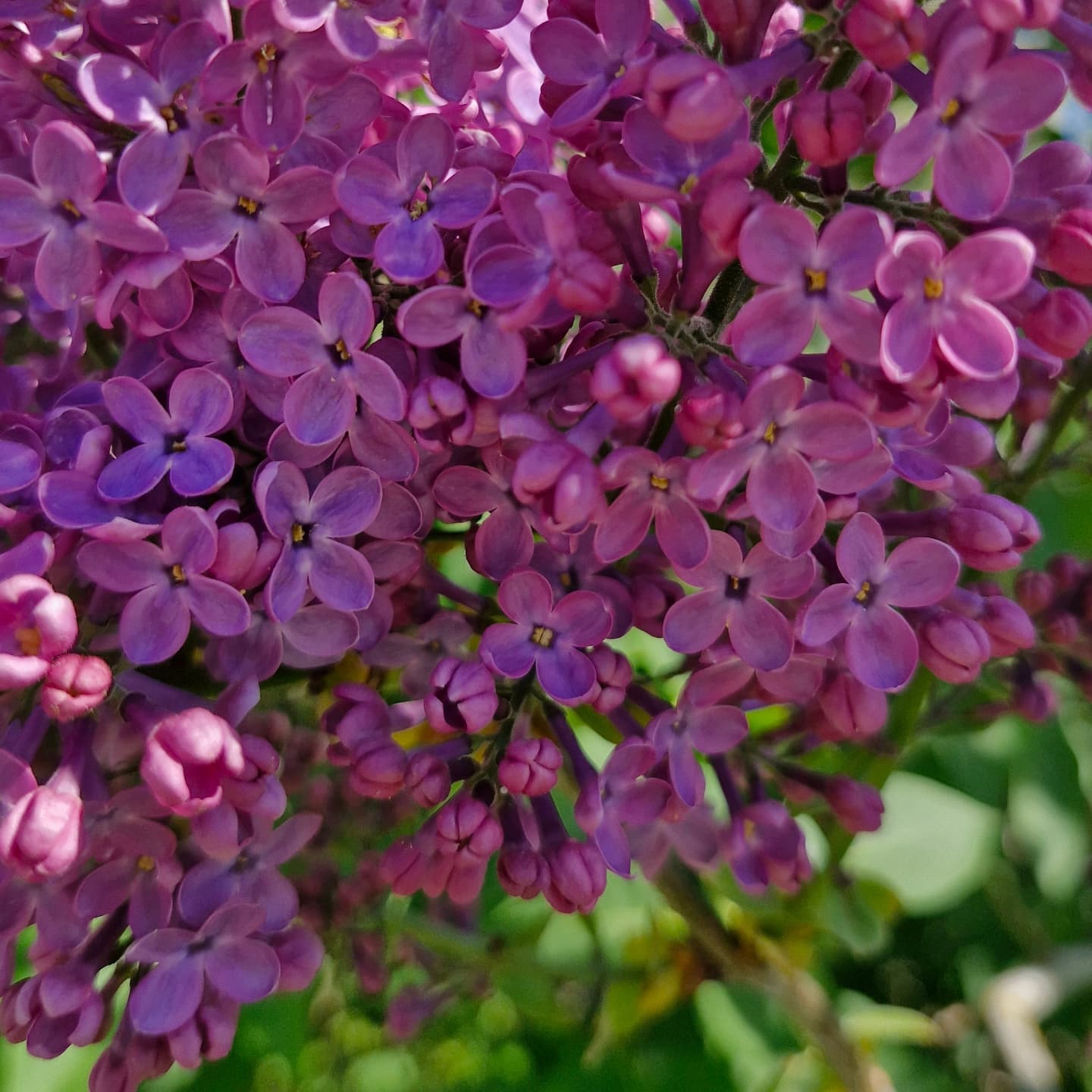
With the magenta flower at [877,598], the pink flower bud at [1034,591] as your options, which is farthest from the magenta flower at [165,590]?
the pink flower bud at [1034,591]

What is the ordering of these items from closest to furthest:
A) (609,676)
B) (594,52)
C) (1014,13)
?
(1014,13), (594,52), (609,676)

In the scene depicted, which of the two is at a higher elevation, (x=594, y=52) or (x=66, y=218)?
(x=594, y=52)

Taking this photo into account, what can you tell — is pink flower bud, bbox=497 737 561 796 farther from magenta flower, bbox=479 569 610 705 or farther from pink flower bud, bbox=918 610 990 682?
pink flower bud, bbox=918 610 990 682

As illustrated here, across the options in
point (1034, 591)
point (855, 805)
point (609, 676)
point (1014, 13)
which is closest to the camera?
point (1014, 13)

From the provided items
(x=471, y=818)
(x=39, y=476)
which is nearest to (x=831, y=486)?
(x=471, y=818)

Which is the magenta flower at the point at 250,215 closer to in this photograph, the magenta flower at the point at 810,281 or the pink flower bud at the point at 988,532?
the magenta flower at the point at 810,281

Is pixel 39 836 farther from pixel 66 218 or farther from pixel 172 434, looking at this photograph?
pixel 66 218

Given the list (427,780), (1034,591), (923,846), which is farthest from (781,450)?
(923,846)
